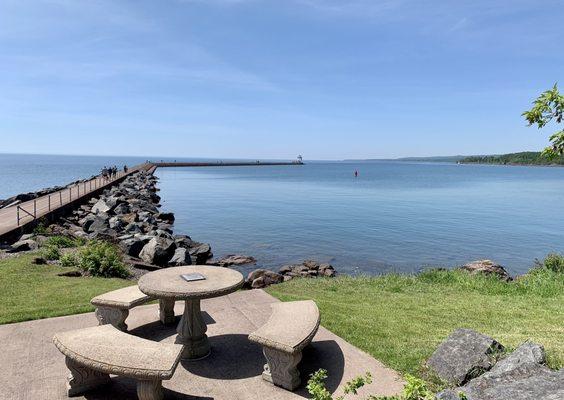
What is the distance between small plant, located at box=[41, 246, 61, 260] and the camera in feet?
40.0

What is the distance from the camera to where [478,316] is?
8.55 m

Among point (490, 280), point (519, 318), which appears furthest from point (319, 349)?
point (490, 280)

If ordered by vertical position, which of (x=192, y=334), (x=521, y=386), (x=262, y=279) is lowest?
(x=262, y=279)

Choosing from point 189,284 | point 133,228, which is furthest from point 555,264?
point 133,228

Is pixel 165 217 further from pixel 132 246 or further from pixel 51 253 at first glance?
pixel 51 253

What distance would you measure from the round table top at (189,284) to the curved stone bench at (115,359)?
0.80 metres

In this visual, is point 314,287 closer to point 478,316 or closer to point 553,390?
point 478,316

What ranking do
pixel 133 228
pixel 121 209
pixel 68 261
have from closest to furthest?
pixel 68 261
pixel 133 228
pixel 121 209

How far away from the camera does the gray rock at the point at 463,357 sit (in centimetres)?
537

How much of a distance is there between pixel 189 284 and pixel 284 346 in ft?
6.01

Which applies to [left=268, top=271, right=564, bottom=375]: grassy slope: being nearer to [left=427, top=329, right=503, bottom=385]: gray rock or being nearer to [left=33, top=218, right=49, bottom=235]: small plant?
[left=427, top=329, right=503, bottom=385]: gray rock

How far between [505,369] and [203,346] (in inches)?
167

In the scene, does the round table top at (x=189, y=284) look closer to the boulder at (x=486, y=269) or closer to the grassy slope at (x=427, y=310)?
the grassy slope at (x=427, y=310)

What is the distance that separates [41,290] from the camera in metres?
9.24
